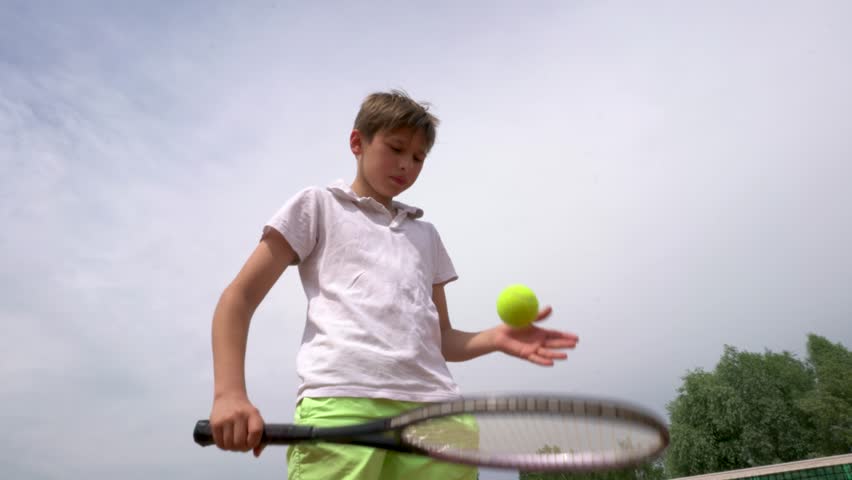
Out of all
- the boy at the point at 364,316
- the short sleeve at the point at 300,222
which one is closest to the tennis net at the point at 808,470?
the boy at the point at 364,316

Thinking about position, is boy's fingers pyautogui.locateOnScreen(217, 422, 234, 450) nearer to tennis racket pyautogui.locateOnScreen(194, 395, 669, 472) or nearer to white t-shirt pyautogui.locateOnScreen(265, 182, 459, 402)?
tennis racket pyautogui.locateOnScreen(194, 395, 669, 472)

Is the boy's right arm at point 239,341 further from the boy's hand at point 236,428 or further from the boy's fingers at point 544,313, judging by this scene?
the boy's fingers at point 544,313

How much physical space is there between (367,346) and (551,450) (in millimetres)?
719

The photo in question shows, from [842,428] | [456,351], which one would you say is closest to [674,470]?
[842,428]

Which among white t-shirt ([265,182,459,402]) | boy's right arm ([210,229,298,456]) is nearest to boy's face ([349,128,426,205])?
white t-shirt ([265,182,459,402])

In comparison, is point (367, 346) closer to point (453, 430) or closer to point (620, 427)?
point (453, 430)

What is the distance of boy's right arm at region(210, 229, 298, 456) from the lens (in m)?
1.88

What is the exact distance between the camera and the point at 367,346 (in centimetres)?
220

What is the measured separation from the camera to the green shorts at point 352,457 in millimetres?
2023

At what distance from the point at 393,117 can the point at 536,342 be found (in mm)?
1148

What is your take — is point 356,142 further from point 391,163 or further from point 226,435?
point 226,435

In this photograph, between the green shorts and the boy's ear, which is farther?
the boy's ear

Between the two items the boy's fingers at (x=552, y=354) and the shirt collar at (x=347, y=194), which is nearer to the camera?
the boy's fingers at (x=552, y=354)

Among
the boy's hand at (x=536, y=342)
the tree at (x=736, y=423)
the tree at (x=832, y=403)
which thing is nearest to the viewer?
the boy's hand at (x=536, y=342)
